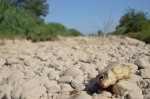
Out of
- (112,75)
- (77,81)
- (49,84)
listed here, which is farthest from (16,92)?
(112,75)

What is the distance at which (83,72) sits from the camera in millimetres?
3020

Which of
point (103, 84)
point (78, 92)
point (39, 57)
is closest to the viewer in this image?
point (103, 84)

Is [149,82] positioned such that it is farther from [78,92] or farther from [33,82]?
[33,82]

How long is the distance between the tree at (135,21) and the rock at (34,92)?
1479cm

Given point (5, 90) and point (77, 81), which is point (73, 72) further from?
point (5, 90)

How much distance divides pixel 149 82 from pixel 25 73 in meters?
1.90

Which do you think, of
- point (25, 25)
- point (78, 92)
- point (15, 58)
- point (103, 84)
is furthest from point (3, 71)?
point (25, 25)

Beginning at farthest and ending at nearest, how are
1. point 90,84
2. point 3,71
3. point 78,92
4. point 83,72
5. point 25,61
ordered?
point 25,61 < point 3,71 < point 83,72 < point 90,84 < point 78,92

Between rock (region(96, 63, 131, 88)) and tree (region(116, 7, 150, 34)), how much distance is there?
47.8 ft

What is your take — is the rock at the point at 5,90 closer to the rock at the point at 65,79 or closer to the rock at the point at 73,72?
the rock at the point at 65,79

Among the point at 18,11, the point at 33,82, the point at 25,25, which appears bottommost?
the point at 33,82

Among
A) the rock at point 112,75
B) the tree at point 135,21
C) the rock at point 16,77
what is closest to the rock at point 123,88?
the rock at point 112,75

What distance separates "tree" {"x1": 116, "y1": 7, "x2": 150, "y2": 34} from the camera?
646 inches

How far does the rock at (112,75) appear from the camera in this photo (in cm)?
221
